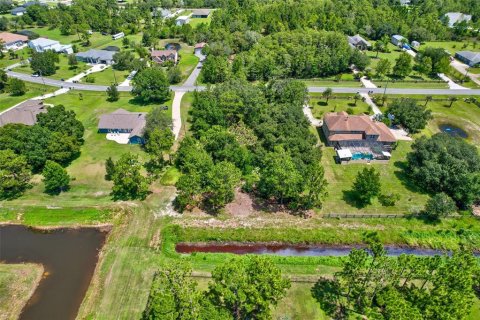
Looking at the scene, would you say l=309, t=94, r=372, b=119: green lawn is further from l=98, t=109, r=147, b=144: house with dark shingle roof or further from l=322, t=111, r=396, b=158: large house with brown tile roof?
l=98, t=109, r=147, b=144: house with dark shingle roof

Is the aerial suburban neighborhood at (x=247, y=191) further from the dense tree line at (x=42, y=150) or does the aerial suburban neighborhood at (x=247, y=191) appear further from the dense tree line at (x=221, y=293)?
the dense tree line at (x=42, y=150)

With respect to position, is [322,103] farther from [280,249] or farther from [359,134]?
[280,249]

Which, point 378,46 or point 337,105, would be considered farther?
point 378,46

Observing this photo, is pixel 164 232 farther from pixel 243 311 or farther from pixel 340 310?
pixel 340 310

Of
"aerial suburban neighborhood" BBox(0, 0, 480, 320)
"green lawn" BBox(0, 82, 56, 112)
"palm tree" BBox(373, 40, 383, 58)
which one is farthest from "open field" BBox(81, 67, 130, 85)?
"palm tree" BBox(373, 40, 383, 58)

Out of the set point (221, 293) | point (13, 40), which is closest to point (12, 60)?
point (13, 40)

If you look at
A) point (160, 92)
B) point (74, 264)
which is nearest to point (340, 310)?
point (74, 264)
